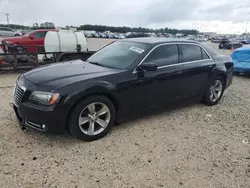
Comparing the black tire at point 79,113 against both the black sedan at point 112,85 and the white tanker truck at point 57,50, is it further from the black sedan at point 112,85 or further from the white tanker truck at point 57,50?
the white tanker truck at point 57,50

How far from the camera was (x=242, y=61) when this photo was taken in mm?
8602

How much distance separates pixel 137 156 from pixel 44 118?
143 cm

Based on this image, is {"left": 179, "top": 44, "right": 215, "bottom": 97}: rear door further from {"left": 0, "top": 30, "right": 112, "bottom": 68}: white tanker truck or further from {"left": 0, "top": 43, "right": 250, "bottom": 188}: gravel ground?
{"left": 0, "top": 30, "right": 112, "bottom": 68}: white tanker truck

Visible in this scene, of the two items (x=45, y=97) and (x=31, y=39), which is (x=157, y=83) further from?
(x=31, y=39)

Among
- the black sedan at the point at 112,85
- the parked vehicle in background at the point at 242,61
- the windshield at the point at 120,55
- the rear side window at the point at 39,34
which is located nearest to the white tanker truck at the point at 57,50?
the rear side window at the point at 39,34

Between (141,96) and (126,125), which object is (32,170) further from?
(141,96)

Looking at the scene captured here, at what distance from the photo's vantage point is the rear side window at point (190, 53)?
4.37m

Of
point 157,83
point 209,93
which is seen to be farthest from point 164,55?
point 209,93

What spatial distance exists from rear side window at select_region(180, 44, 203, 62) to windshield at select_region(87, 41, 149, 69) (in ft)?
3.02

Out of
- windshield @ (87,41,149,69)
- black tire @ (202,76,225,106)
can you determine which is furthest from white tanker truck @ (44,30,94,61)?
black tire @ (202,76,225,106)

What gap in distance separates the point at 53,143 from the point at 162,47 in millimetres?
2631

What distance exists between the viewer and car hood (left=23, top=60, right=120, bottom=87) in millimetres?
3076

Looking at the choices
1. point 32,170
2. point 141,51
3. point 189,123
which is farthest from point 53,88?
point 189,123

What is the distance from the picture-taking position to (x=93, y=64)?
3.94 metres
